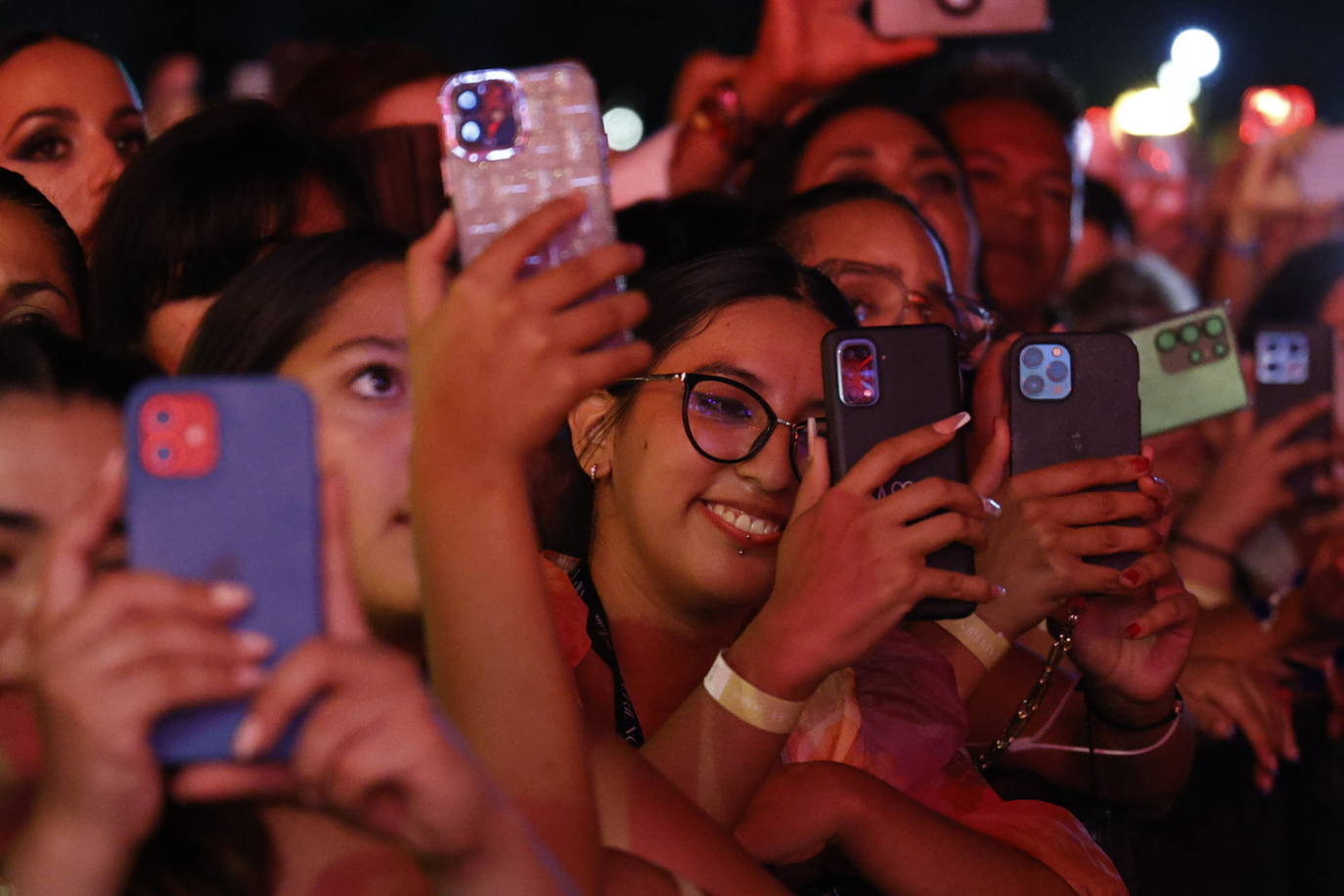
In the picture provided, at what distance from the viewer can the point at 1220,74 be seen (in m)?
10.6

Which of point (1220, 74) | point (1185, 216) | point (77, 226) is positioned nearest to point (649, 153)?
point (77, 226)

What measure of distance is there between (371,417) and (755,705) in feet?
1.69

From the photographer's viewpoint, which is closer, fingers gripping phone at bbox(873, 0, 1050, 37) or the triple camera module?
the triple camera module

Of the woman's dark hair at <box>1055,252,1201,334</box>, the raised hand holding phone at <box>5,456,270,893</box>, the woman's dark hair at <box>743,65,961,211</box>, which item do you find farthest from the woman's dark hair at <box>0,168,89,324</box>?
the woman's dark hair at <box>1055,252,1201,334</box>

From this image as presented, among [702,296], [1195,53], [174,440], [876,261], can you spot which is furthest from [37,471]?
[1195,53]

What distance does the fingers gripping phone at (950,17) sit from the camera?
328 centimetres

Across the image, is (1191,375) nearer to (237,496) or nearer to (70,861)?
(237,496)

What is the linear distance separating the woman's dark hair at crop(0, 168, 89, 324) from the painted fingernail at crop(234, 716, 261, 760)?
1100mm

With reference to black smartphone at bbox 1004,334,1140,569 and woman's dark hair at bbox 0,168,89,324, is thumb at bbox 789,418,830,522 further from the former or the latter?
woman's dark hair at bbox 0,168,89,324

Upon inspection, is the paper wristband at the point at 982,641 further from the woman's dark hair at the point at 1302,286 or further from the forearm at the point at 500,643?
the woman's dark hair at the point at 1302,286

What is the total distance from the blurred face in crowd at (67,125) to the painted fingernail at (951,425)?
1.40m

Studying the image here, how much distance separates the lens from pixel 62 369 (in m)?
1.26

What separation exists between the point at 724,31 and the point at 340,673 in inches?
450

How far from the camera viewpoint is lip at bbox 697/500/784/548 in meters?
1.87
